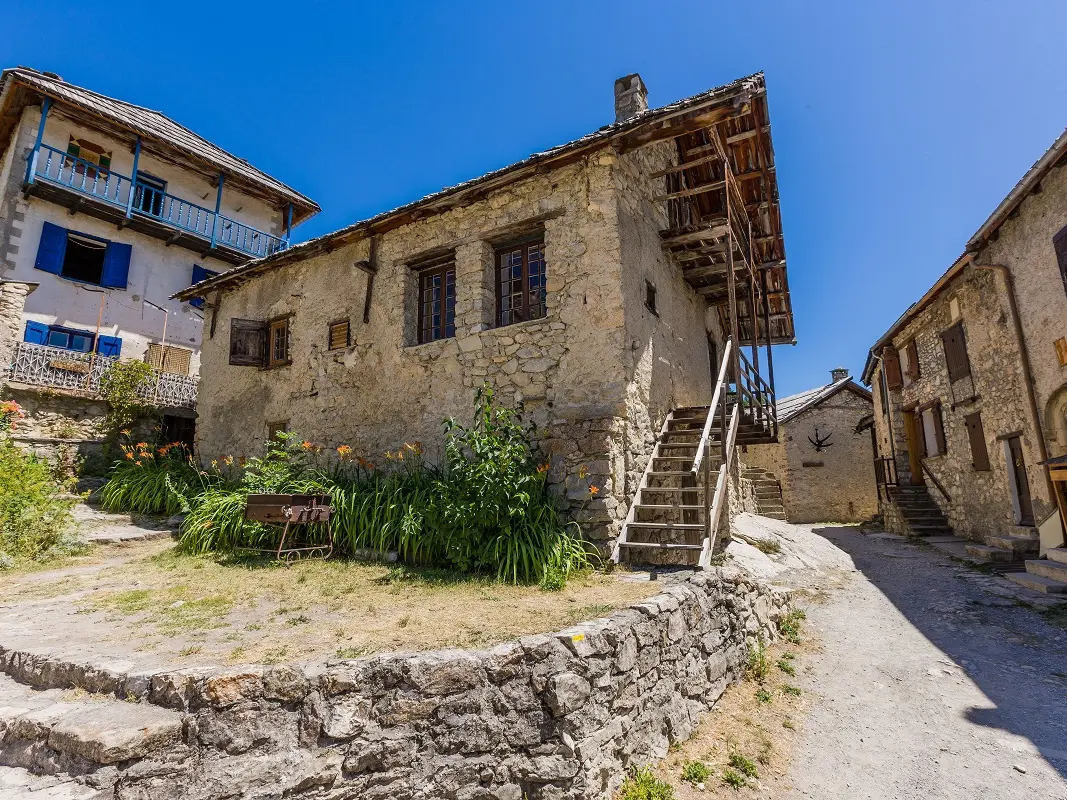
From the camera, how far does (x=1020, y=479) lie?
10.0 meters

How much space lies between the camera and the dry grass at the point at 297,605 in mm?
3473

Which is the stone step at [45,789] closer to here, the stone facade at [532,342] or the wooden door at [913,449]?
the stone facade at [532,342]

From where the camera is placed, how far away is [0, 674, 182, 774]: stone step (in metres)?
2.46

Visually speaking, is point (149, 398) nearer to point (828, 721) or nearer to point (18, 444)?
point (18, 444)

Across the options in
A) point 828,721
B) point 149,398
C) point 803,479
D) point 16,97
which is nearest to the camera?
point 828,721

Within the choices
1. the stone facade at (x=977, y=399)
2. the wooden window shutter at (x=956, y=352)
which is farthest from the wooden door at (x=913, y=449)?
the wooden window shutter at (x=956, y=352)

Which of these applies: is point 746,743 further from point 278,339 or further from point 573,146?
point 278,339

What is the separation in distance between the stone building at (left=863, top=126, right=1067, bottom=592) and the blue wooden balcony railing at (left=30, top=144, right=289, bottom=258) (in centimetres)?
1920

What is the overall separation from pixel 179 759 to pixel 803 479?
20.8 meters

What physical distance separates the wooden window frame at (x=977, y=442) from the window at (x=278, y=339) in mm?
14044

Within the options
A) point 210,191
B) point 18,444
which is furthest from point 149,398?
point 210,191

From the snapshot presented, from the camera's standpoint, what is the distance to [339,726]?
286 cm

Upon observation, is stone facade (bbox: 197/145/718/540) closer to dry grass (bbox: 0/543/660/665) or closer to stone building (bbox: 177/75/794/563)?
stone building (bbox: 177/75/794/563)

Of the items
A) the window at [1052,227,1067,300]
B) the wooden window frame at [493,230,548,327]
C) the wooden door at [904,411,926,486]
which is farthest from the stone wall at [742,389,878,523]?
the wooden window frame at [493,230,548,327]
